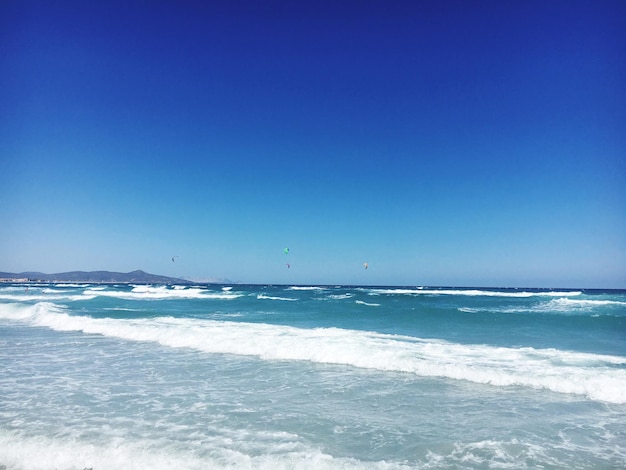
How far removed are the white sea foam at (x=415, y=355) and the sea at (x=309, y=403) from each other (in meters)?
0.06

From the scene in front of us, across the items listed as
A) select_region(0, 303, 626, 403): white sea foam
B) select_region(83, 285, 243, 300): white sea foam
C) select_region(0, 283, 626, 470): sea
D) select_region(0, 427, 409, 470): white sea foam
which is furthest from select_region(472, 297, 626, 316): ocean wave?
select_region(83, 285, 243, 300): white sea foam

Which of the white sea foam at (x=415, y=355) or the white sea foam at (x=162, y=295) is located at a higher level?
the white sea foam at (x=415, y=355)

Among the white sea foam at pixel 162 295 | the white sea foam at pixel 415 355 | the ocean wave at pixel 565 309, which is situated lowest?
the white sea foam at pixel 162 295

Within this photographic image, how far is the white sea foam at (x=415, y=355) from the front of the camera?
917 centimetres

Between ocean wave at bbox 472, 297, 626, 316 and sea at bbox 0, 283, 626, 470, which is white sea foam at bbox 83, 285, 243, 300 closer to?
ocean wave at bbox 472, 297, 626, 316

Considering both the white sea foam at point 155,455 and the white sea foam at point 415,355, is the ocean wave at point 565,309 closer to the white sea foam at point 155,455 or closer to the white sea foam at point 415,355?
the white sea foam at point 415,355

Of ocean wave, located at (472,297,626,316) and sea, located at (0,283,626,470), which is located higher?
ocean wave, located at (472,297,626,316)

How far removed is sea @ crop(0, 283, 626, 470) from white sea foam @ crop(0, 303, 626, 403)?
59mm

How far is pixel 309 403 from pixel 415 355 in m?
4.98

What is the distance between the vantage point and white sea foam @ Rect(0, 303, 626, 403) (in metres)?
9.17

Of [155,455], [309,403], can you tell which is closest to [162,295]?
[309,403]

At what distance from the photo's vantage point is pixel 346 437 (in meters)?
6.10

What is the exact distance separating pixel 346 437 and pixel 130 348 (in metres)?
10.2

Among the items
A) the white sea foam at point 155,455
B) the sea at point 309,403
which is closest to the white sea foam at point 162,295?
the sea at point 309,403
